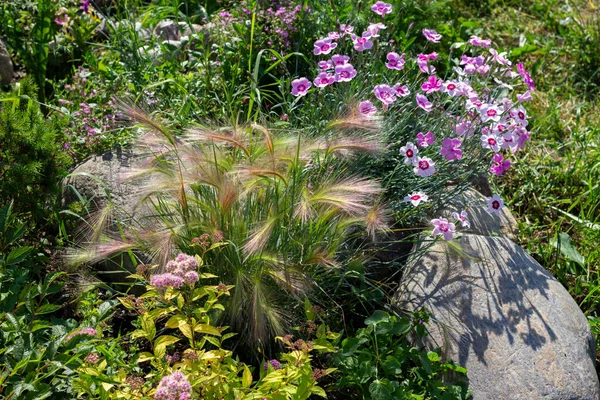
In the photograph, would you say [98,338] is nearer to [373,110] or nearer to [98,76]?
[373,110]

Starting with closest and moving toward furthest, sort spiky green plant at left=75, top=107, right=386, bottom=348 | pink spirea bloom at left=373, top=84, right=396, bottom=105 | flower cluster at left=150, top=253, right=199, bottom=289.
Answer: flower cluster at left=150, top=253, right=199, bottom=289 → spiky green plant at left=75, top=107, right=386, bottom=348 → pink spirea bloom at left=373, top=84, right=396, bottom=105

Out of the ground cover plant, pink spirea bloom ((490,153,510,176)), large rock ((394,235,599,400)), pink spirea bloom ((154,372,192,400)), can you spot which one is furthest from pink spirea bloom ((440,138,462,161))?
pink spirea bloom ((154,372,192,400))

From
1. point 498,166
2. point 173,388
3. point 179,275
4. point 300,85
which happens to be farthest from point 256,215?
point 498,166

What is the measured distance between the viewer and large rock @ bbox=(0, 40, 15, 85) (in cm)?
424

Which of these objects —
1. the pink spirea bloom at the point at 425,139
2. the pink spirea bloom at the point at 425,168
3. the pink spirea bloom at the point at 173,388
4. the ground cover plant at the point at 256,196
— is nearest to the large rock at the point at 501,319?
the ground cover plant at the point at 256,196

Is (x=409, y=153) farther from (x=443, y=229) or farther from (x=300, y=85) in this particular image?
(x=300, y=85)

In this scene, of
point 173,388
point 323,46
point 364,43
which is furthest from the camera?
point 323,46

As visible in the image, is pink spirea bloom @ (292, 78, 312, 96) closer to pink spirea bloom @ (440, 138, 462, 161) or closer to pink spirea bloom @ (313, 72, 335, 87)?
pink spirea bloom @ (313, 72, 335, 87)

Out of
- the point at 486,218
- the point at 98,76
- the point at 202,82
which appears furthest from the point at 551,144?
the point at 98,76

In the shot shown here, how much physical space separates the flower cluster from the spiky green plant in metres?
0.24

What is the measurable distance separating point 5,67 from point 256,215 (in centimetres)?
235

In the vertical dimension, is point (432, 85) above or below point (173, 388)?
above

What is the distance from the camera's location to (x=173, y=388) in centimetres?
184

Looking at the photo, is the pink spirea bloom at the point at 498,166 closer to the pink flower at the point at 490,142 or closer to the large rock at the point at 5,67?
the pink flower at the point at 490,142
